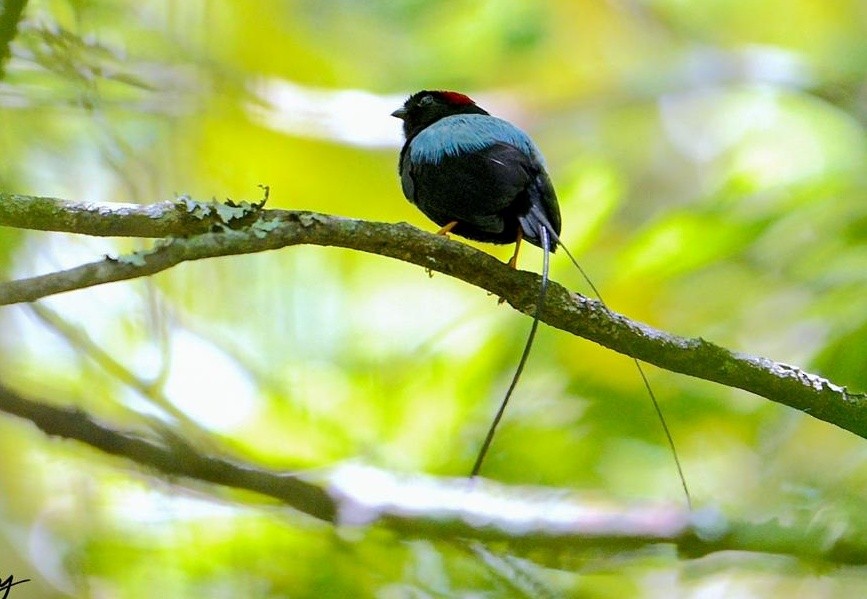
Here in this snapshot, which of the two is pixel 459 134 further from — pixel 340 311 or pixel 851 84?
pixel 851 84

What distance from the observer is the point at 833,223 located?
3635 millimetres

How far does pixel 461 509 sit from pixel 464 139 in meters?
1.27

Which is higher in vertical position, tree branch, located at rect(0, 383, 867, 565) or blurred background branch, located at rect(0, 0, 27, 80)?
blurred background branch, located at rect(0, 0, 27, 80)

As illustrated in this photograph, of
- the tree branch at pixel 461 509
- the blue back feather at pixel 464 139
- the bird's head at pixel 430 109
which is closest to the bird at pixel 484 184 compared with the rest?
the blue back feather at pixel 464 139

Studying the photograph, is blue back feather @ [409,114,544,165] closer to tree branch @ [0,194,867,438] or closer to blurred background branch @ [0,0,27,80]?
tree branch @ [0,194,867,438]

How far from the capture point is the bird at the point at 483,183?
308 cm

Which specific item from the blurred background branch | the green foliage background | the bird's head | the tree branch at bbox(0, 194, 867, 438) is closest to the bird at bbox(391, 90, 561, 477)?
the tree branch at bbox(0, 194, 867, 438)

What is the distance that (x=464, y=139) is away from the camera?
3264mm

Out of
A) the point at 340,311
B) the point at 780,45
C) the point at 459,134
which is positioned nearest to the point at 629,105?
the point at 780,45

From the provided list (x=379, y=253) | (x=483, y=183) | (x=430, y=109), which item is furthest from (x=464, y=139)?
(x=430, y=109)

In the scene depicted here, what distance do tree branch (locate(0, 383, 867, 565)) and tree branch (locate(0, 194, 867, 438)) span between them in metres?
0.35

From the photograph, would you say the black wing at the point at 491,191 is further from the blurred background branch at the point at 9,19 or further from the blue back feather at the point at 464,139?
the blurred background branch at the point at 9,19

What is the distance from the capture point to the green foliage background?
8.04ft

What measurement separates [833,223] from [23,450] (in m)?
2.91
